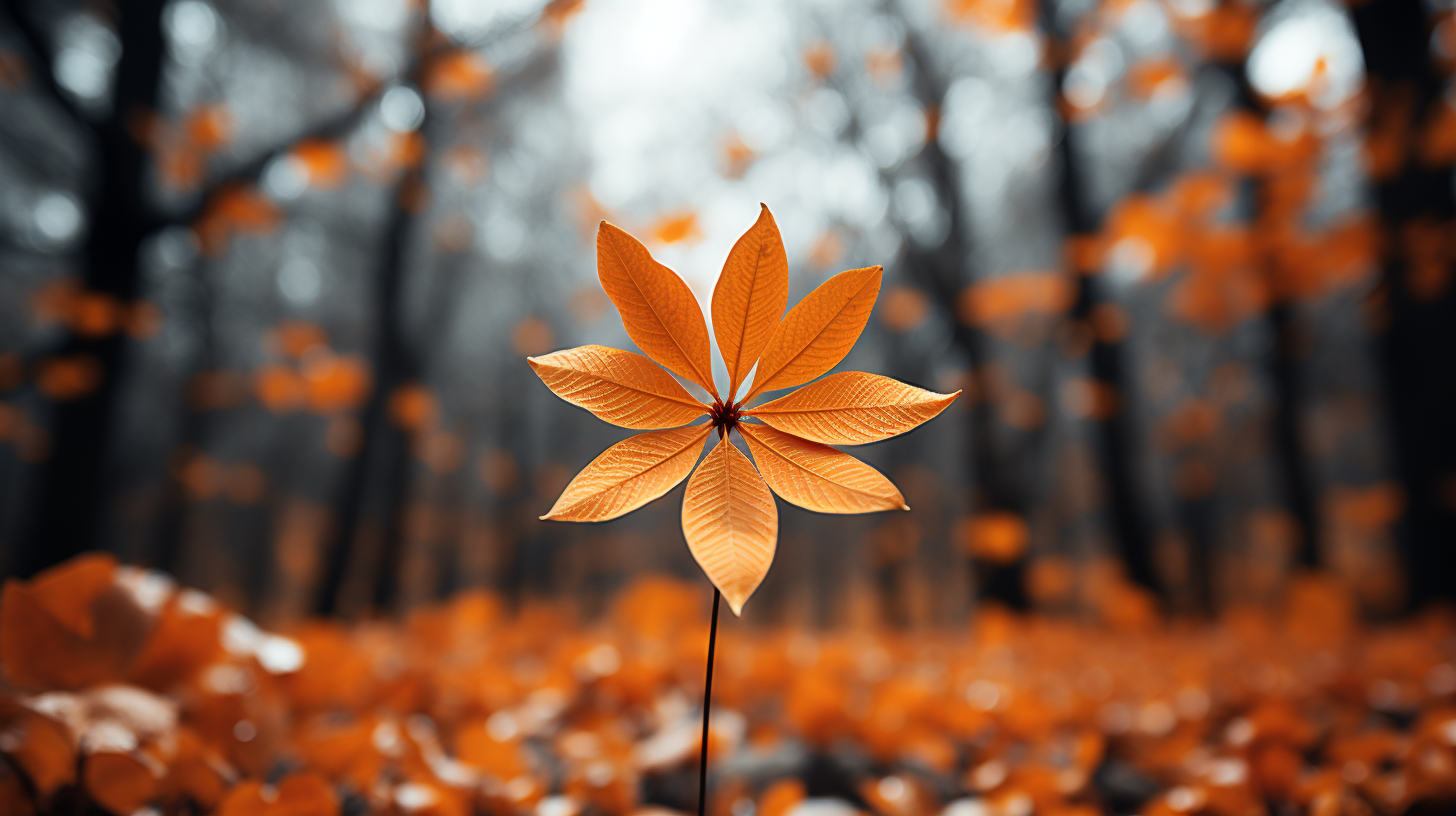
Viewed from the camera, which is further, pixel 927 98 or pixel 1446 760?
pixel 927 98

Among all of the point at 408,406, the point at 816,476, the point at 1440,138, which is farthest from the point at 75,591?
the point at 408,406

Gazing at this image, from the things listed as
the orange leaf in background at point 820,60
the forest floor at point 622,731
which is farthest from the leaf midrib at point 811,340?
the orange leaf in background at point 820,60

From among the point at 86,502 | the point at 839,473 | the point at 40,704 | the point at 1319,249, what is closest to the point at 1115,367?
the point at 1319,249

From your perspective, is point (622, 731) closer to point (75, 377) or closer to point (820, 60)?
point (75, 377)

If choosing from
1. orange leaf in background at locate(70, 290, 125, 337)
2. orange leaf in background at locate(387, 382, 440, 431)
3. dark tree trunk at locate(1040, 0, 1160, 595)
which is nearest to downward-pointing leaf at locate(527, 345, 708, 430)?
orange leaf in background at locate(70, 290, 125, 337)

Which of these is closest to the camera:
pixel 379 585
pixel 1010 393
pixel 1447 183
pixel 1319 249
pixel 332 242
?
pixel 1447 183

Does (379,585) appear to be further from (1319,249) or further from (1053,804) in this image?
(1319,249)
